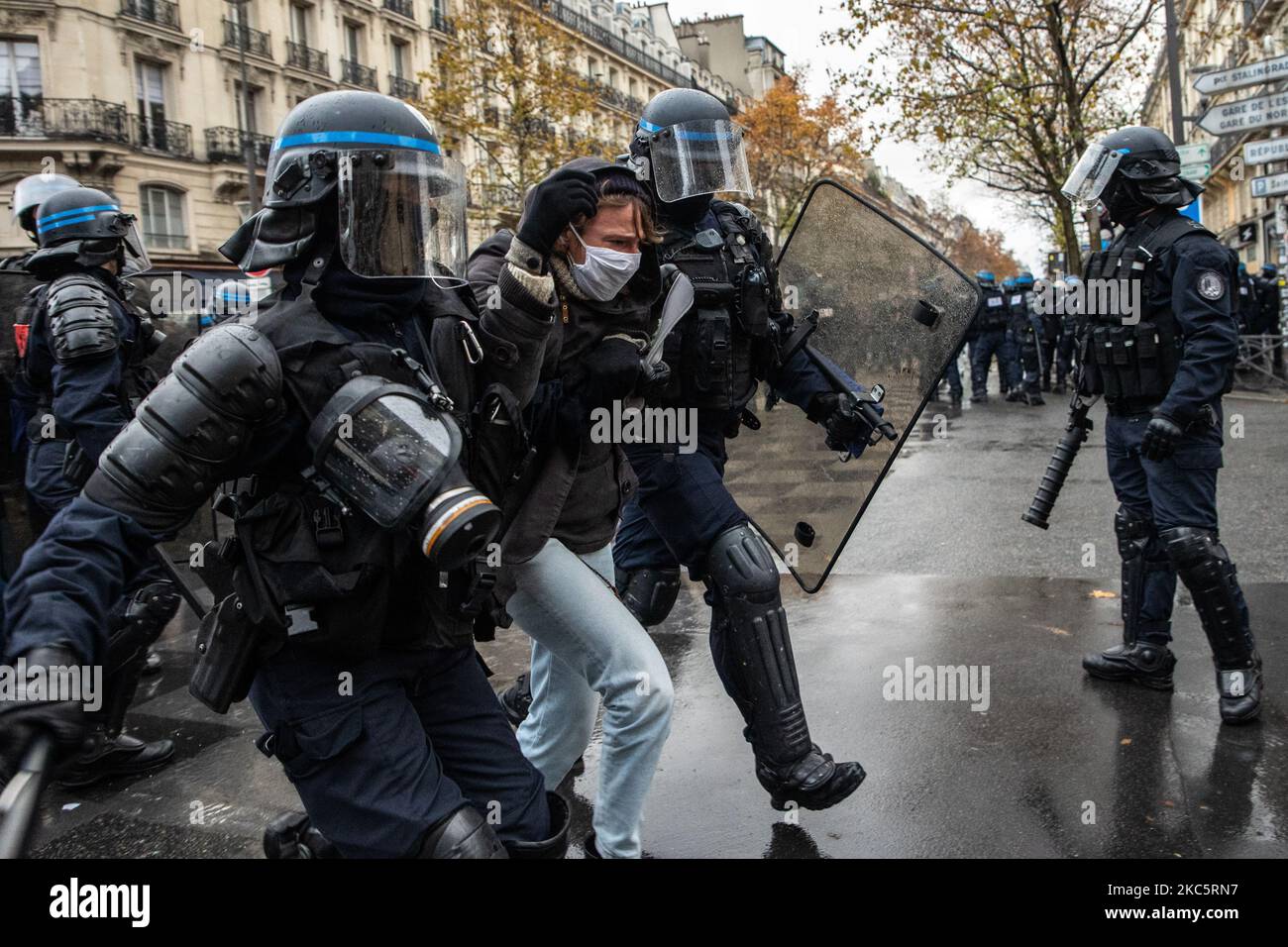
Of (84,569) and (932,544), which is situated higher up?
(84,569)

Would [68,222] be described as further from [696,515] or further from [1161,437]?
[1161,437]

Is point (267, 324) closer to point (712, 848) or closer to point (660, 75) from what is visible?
point (712, 848)

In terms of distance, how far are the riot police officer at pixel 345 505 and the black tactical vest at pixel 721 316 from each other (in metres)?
1.08

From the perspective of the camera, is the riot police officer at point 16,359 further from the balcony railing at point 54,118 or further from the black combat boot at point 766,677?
the balcony railing at point 54,118

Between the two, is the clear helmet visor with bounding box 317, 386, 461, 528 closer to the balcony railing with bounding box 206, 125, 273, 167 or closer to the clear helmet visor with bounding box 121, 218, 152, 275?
the clear helmet visor with bounding box 121, 218, 152, 275

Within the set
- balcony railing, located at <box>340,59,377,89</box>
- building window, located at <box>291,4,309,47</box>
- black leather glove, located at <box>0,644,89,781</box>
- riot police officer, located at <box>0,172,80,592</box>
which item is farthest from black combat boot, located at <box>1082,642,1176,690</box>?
balcony railing, located at <box>340,59,377,89</box>

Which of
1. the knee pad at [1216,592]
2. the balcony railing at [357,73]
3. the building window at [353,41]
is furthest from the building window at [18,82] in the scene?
the knee pad at [1216,592]

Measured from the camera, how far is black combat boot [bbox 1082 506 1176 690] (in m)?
4.13

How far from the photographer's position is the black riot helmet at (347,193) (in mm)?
1996

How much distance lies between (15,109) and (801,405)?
29.2 metres

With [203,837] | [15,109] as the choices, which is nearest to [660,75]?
[15,109]

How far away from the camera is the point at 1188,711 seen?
3908 mm

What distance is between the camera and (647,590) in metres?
3.60

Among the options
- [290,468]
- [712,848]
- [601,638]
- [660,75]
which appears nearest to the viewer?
[290,468]
